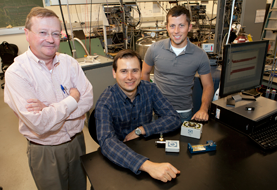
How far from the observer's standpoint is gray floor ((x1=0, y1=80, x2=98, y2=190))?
5.74 feet

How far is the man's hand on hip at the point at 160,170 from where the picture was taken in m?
0.75

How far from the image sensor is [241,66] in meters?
1.15

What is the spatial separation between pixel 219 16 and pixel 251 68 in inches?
36.9

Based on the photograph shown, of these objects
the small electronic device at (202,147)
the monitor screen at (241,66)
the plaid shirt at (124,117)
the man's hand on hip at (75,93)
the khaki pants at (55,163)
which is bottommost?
the khaki pants at (55,163)

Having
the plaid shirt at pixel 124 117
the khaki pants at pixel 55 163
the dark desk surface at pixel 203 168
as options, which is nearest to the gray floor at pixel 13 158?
the khaki pants at pixel 55 163

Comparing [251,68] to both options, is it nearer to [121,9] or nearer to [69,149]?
[69,149]

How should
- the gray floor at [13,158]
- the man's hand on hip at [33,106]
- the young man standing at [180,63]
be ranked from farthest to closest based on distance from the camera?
1. the gray floor at [13,158]
2. the young man standing at [180,63]
3. the man's hand on hip at [33,106]

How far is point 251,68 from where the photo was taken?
1206mm

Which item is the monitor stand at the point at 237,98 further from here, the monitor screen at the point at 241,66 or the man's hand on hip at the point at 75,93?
the man's hand on hip at the point at 75,93

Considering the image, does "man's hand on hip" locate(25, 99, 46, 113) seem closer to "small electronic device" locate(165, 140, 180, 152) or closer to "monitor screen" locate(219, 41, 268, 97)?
"small electronic device" locate(165, 140, 180, 152)

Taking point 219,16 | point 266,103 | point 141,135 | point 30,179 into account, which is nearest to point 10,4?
point 30,179

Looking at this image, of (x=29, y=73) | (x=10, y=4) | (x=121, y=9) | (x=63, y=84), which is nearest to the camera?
(x=29, y=73)

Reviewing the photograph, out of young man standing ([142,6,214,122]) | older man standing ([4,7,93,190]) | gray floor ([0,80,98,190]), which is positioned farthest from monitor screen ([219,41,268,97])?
gray floor ([0,80,98,190])

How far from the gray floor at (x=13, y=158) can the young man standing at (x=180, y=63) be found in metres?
1.19
